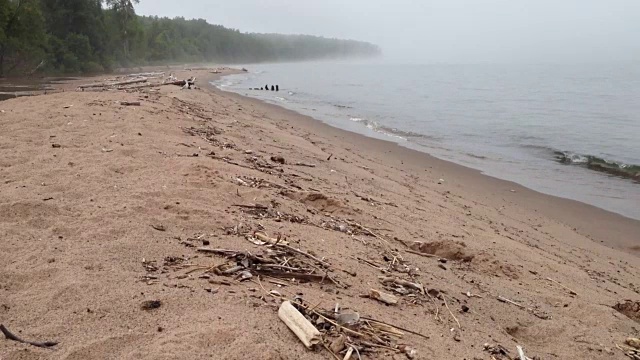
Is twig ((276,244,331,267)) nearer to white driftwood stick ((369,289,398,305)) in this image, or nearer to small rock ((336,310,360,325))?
white driftwood stick ((369,289,398,305))

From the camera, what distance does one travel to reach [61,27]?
38.5 m

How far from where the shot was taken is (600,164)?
12430mm

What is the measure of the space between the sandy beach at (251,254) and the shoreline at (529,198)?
9 centimetres

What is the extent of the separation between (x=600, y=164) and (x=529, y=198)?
4.64 m

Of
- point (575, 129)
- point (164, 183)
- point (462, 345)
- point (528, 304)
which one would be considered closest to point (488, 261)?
point (528, 304)

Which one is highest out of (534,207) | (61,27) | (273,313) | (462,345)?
(61,27)

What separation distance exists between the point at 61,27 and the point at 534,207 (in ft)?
134

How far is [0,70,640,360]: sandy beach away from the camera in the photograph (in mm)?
2555

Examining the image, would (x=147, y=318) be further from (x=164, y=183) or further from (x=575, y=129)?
(x=575, y=129)

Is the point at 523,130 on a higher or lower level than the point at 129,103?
lower

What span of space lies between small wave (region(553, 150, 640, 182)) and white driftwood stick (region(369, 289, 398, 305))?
10461mm

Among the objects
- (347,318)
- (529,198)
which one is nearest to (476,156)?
(529,198)

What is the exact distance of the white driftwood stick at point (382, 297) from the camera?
3.29 meters

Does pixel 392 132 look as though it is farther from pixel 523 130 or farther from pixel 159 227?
pixel 159 227
